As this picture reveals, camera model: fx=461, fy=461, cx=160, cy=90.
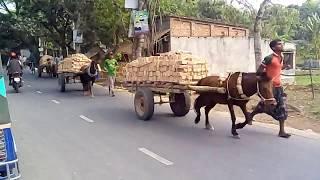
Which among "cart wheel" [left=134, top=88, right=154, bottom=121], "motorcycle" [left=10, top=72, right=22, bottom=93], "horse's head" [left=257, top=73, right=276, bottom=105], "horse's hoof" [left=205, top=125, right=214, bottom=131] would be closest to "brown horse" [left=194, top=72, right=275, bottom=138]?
"horse's head" [left=257, top=73, right=276, bottom=105]

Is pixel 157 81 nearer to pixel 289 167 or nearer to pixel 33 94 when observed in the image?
pixel 289 167

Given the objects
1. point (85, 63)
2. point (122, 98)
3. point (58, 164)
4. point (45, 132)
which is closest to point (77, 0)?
point (85, 63)

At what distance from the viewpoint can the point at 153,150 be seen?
8562 mm

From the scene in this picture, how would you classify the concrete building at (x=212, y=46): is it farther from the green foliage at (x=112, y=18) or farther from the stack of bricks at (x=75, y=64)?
the stack of bricks at (x=75, y=64)

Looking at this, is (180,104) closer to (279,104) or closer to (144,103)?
(144,103)

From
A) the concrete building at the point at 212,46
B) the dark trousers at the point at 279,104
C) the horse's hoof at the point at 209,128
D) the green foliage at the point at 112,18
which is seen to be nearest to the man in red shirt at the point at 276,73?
the dark trousers at the point at 279,104

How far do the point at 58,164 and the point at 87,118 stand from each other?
17.8 ft

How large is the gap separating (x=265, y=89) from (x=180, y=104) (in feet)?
13.0

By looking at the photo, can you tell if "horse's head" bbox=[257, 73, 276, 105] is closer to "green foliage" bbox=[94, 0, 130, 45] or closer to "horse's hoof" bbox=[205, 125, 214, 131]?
"horse's hoof" bbox=[205, 125, 214, 131]

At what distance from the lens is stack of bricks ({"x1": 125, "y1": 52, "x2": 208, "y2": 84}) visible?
10.4m

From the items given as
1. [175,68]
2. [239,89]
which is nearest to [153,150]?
[239,89]

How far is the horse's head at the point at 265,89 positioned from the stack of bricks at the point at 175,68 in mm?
1766

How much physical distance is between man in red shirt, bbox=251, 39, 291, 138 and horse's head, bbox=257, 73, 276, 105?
101mm

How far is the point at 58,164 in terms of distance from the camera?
7543 millimetres
